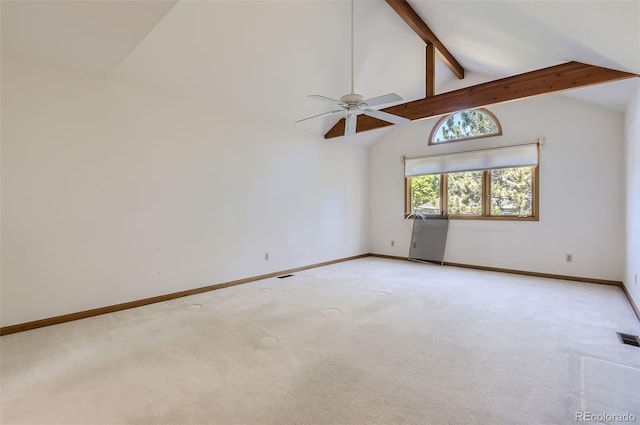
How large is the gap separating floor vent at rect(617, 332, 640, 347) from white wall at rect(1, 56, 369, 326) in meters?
4.29

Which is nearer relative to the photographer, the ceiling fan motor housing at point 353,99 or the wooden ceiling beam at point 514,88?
the ceiling fan motor housing at point 353,99

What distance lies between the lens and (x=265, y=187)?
5.21 metres

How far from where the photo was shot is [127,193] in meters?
3.70

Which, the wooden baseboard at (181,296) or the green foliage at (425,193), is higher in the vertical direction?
the green foliage at (425,193)

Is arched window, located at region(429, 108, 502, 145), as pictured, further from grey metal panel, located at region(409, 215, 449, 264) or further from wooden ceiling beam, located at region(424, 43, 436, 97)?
grey metal panel, located at region(409, 215, 449, 264)

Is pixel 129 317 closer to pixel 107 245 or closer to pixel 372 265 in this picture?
pixel 107 245

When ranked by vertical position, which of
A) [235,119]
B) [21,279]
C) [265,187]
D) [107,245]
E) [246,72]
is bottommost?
[21,279]

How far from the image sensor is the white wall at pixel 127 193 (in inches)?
120

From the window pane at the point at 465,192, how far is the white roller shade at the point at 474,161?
7.8 inches

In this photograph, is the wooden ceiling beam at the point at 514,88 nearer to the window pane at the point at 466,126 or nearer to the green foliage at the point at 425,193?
the window pane at the point at 466,126

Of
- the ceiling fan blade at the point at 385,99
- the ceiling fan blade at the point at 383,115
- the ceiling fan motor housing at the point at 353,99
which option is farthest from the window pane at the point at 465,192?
the ceiling fan motor housing at the point at 353,99

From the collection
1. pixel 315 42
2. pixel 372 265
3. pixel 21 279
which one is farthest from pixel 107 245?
pixel 372 265

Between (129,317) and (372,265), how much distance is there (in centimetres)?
421

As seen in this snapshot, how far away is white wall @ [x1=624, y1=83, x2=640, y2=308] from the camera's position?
11.3ft
